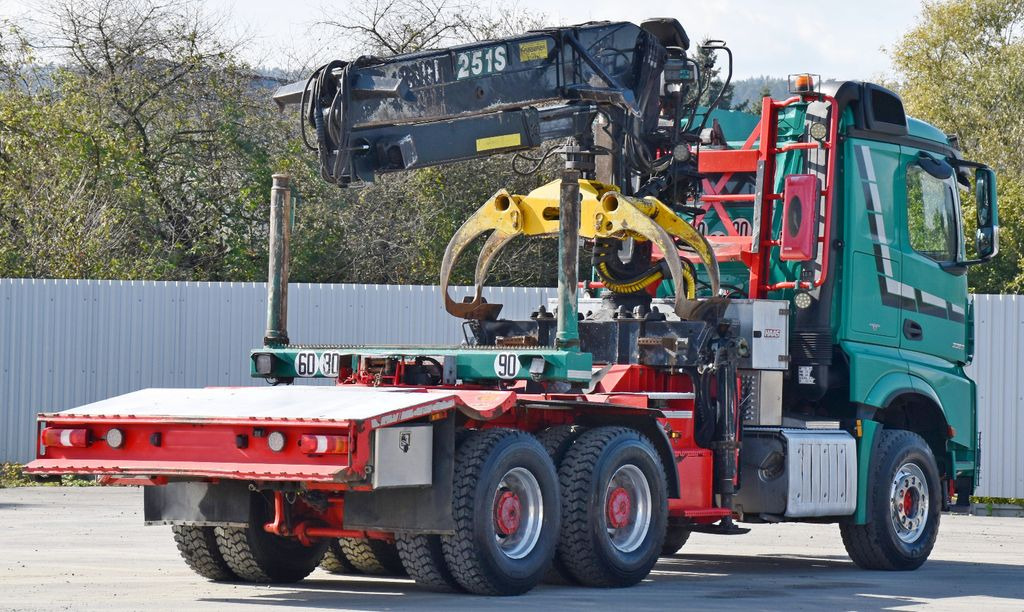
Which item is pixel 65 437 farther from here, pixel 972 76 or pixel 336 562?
pixel 972 76

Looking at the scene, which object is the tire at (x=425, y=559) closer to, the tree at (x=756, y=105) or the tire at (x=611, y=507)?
the tire at (x=611, y=507)

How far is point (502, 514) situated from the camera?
33.7 feet

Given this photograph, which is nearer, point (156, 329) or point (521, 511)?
point (521, 511)

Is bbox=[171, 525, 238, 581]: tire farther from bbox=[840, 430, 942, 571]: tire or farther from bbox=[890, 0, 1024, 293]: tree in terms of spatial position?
bbox=[890, 0, 1024, 293]: tree

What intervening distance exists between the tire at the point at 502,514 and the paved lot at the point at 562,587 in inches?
6.6

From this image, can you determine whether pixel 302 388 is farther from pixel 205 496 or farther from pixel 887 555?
pixel 887 555

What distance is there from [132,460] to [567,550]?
2.81 meters

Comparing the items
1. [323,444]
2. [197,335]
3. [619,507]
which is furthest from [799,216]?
[197,335]

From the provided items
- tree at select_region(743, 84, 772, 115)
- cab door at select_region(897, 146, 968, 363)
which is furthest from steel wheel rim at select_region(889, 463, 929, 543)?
tree at select_region(743, 84, 772, 115)

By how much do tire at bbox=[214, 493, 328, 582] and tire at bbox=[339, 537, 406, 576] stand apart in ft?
1.56

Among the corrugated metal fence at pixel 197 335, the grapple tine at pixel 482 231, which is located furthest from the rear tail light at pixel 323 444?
the corrugated metal fence at pixel 197 335

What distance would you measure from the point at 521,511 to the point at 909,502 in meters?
4.39

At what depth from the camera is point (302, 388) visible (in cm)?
1058

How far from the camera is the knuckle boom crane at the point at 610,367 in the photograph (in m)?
9.93
